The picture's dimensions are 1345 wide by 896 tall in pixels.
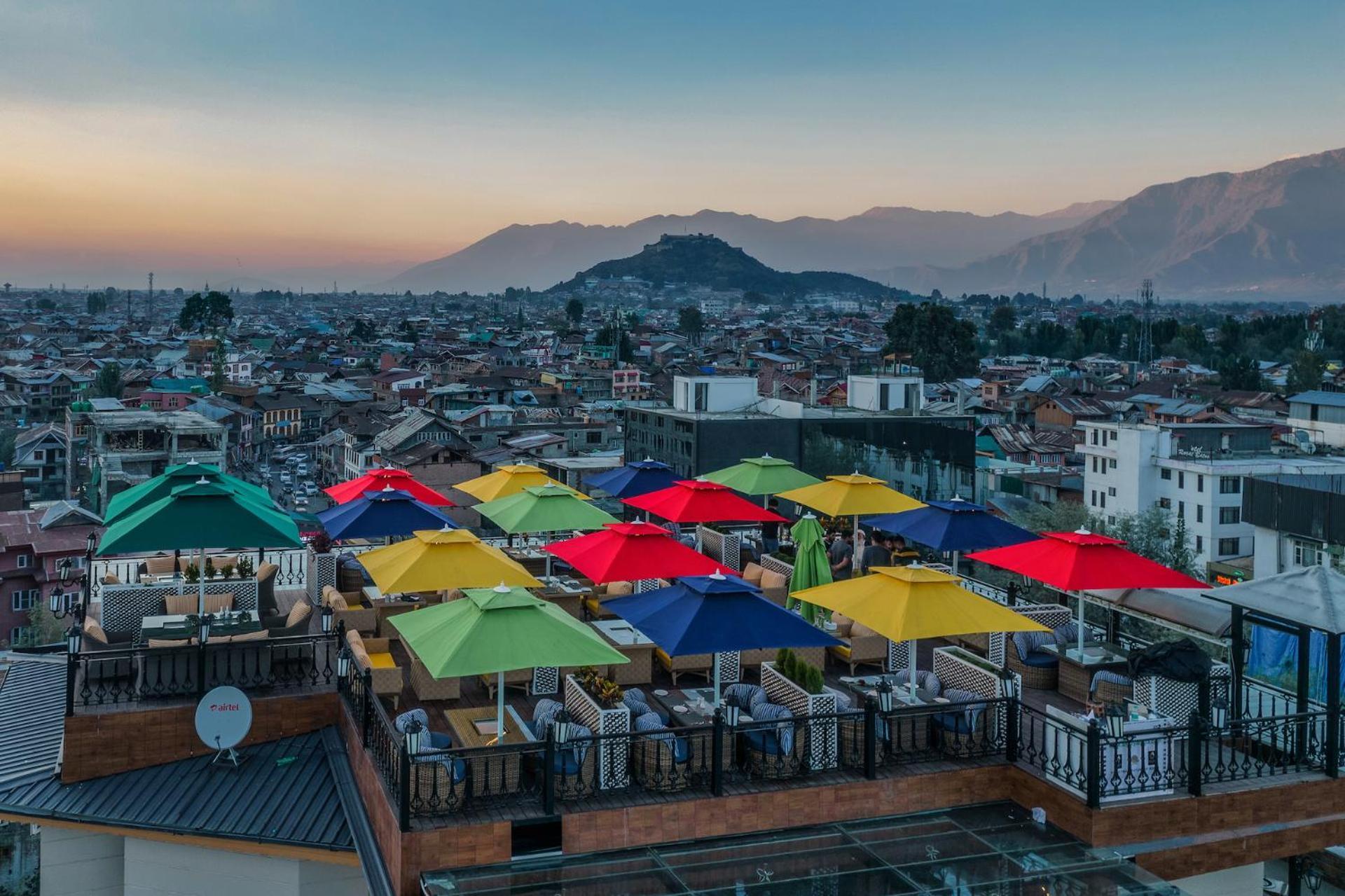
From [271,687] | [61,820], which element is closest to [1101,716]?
[271,687]

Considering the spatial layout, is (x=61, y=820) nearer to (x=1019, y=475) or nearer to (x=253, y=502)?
(x=253, y=502)

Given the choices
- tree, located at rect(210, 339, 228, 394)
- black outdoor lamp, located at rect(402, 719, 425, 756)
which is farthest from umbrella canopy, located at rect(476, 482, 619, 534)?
tree, located at rect(210, 339, 228, 394)

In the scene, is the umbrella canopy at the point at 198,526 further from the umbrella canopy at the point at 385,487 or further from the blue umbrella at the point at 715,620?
the umbrella canopy at the point at 385,487

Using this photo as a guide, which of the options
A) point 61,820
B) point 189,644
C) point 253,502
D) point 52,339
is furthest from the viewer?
point 52,339

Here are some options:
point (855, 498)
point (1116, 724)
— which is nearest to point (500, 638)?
point (1116, 724)

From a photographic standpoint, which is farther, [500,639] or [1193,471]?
[1193,471]

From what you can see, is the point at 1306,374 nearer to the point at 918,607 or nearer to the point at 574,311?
the point at 918,607
